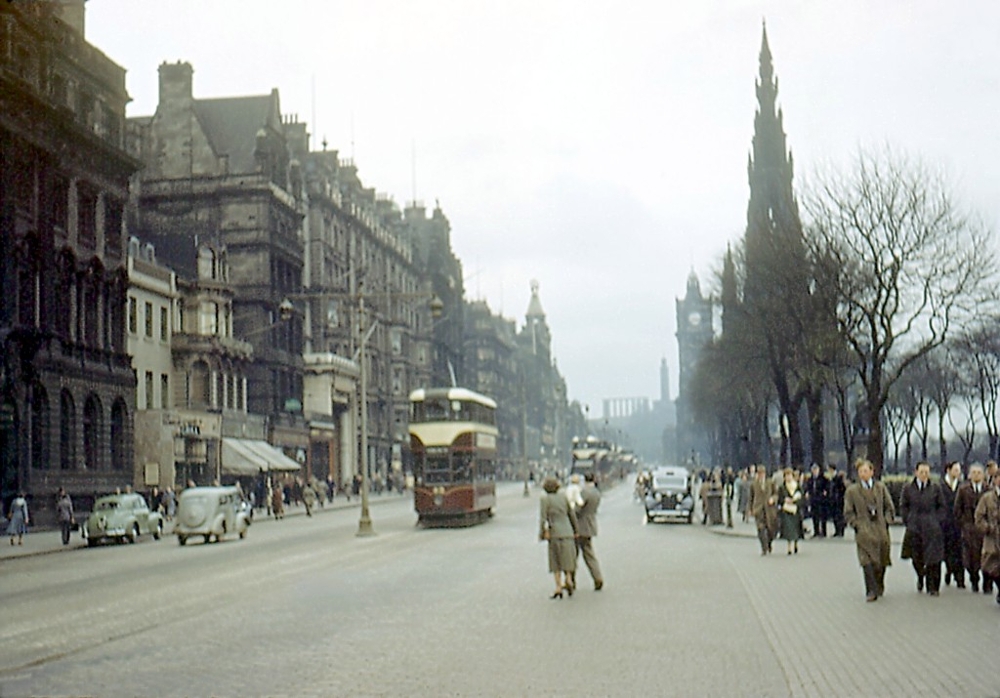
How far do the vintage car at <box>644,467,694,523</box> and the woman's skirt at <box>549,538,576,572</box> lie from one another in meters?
28.2

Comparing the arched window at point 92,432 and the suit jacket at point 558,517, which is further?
the arched window at point 92,432

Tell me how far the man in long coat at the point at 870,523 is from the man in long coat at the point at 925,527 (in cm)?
66

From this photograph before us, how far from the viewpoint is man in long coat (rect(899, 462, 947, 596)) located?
19.3 metres

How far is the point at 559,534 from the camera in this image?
19.9 metres

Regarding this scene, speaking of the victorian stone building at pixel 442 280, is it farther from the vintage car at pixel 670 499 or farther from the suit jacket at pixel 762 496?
the suit jacket at pixel 762 496

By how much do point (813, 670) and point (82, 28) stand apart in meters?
50.5

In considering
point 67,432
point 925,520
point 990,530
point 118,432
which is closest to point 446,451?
point 67,432

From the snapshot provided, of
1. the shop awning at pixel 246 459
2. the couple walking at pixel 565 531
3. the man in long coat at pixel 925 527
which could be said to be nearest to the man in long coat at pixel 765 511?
the couple walking at pixel 565 531

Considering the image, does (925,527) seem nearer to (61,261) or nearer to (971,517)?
(971,517)

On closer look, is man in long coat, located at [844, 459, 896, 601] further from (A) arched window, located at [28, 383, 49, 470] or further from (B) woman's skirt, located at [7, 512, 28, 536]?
(A) arched window, located at [28, 383, 49, 470]

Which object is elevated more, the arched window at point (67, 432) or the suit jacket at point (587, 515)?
the arched window at point (67, 432)

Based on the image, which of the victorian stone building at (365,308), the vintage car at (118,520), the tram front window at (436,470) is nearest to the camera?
the vintage car at (118,520)

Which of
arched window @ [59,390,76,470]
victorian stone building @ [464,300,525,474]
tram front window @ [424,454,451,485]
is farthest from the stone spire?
victorian stone building @ [464,300,525,474]

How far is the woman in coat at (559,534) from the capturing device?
19.7 meters
